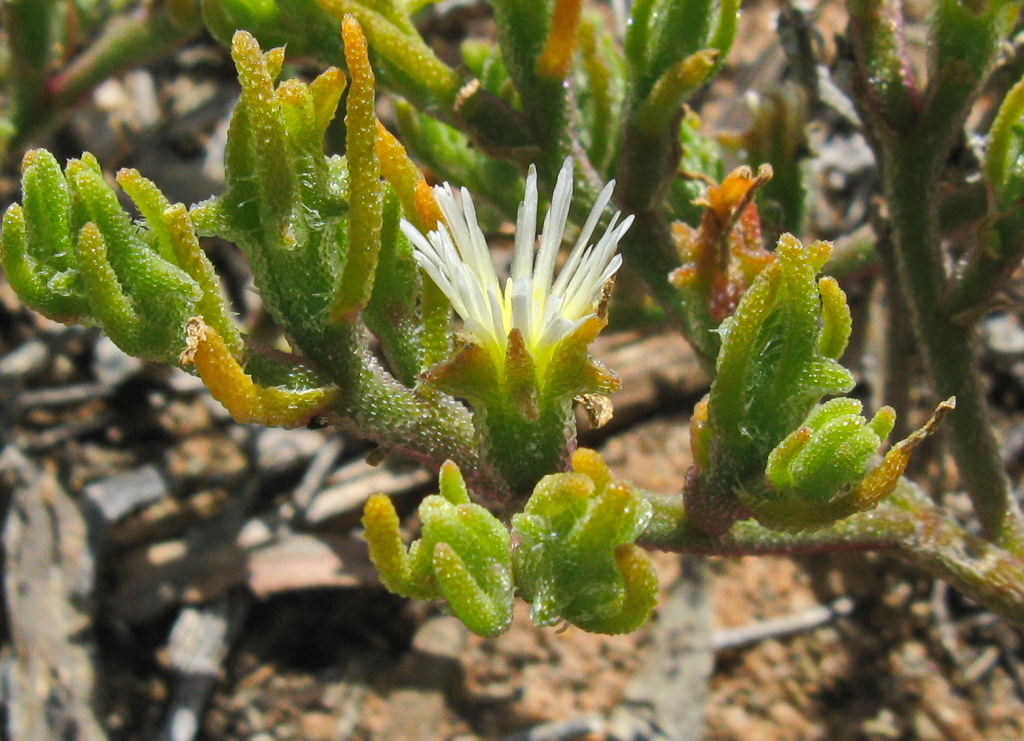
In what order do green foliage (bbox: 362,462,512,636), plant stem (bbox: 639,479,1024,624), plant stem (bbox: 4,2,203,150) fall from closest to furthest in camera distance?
green foliage (bbox: 362,462,512,636) < plant stem (bbox: 639,479,1024,624) < plant stem (bbox: 4,2,203,150)

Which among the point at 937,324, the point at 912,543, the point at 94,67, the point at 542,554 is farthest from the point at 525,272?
the point at 94,67

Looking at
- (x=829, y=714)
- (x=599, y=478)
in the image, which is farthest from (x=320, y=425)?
(x=829, y=714)

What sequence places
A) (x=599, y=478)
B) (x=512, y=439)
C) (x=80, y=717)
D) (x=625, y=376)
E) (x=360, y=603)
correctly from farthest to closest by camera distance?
(x=625, y=376) < (x=360, y=603) < (x=80, y=717) < (x=512, y=439) < (x=599, y=478)

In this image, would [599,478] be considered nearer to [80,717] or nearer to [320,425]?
[320,425]

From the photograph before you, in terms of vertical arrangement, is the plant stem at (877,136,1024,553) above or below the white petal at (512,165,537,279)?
below

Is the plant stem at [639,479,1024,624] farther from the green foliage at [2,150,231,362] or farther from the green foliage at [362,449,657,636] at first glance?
the green foliage at [2,150,231,362]

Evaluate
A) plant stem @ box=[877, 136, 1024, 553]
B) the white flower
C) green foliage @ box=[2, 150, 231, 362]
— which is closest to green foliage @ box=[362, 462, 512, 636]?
the white flower

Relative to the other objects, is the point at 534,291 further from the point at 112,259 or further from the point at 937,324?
the point at 937,324

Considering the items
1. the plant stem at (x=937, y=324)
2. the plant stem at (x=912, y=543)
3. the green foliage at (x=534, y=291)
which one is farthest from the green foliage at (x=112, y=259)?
the plant stem at (x=937, y=324)

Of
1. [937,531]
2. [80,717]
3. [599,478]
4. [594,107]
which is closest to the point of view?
[599,478]
